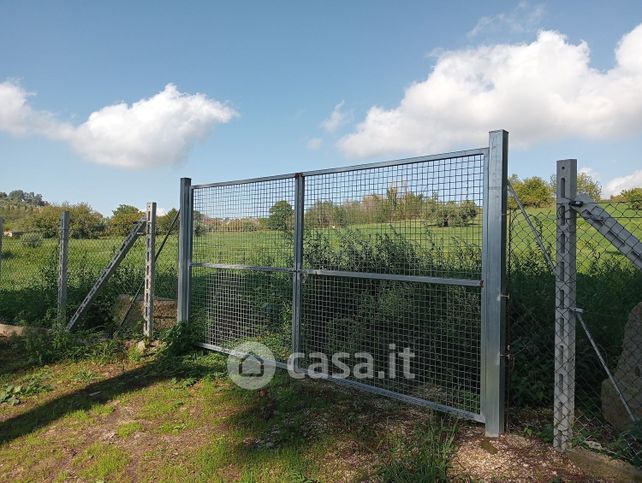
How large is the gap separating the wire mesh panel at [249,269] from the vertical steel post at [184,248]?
21 cm

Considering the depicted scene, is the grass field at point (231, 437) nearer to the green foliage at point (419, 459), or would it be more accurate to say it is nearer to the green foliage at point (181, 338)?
the green foliage at point (419, 459)

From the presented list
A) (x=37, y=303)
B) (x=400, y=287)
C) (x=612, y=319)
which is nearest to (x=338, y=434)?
(x=400, y=287)

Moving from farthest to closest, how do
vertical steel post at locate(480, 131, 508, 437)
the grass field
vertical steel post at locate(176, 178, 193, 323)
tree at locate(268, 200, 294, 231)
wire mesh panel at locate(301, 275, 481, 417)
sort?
1. vertical steel post at locate(176, 178, 193, 323)
2. tree at locate(268, 200, 294, 231)
3. wire mesh panel at locate(301, 275, 481, 417)
4. vertical steel post at locate(480, 131, 508, 437)
5. the grass field

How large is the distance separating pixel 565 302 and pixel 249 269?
3.36 metres

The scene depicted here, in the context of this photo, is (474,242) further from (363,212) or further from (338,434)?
(338,434)

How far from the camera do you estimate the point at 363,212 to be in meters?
4.49

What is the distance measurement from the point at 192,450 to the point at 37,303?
232 inches

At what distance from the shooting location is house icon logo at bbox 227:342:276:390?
16.4 ft

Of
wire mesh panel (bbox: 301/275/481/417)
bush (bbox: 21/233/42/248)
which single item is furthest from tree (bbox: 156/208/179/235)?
bush (bbox: 21/233/42/248)

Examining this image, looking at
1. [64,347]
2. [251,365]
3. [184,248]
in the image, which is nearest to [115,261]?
[184,248]

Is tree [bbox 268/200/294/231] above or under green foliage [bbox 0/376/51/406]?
above

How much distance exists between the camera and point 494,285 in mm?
3594

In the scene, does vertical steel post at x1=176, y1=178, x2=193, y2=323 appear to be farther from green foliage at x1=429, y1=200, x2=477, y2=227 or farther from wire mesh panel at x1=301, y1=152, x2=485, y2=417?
green foliage at x1=429, y1=200, x2=477, y2=227

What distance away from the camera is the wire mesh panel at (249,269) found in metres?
5.34
